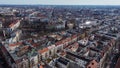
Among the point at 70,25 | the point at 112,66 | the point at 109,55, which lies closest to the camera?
the point at 112,66

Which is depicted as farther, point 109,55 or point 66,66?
point 109,55

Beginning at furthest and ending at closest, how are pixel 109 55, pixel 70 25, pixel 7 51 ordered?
pixel 70 25, pixel 109 55, pixel 7 51

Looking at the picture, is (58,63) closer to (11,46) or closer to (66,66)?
(66,66)

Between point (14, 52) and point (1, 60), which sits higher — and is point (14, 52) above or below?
above

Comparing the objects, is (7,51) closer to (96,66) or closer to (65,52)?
(65,52)

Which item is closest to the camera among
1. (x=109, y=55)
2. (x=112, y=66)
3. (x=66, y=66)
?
(x=66, y=66)

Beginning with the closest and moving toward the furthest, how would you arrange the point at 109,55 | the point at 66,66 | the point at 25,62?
the point at 66,66 < the point at 25,62 < the point at 109,55

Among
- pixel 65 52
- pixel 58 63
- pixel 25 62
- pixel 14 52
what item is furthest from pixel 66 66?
pixel 14 52

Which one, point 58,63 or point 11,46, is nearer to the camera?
point 58,63

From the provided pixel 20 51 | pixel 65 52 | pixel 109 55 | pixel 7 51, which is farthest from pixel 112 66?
pixel 7 51
